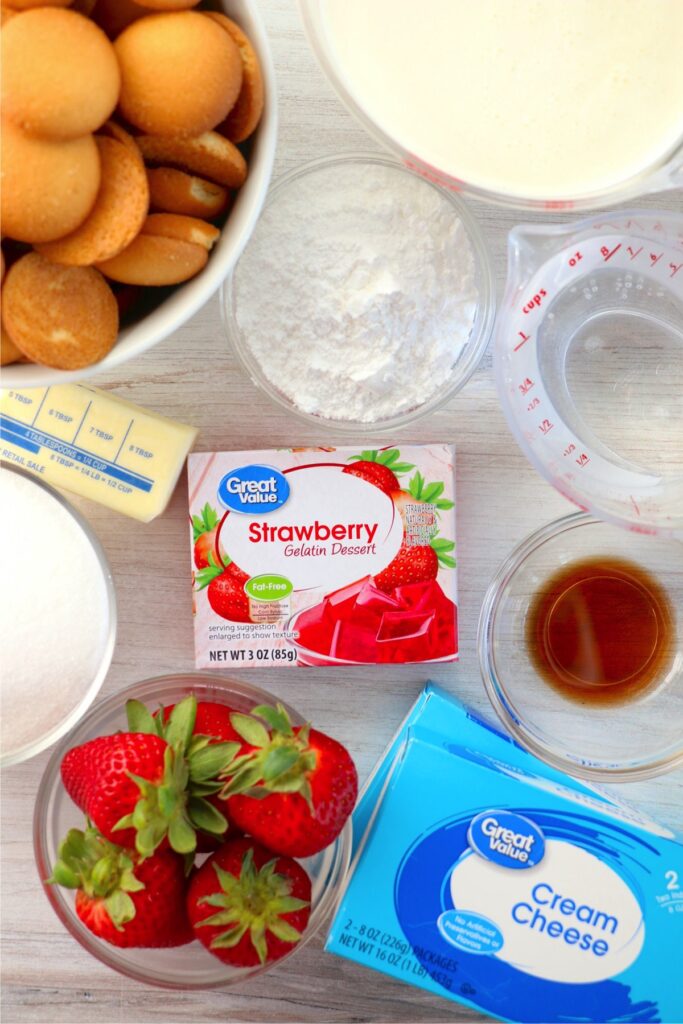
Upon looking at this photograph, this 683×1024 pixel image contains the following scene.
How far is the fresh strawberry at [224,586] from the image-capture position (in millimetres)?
865

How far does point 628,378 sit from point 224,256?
0.42 meters

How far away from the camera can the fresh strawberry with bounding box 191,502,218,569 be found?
859mm

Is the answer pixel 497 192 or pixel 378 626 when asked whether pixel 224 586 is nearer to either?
pixel 378 626

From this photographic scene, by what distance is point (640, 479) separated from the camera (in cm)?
89

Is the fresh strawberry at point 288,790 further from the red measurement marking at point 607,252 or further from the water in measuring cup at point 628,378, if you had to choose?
the red measurement marking at point 607,252

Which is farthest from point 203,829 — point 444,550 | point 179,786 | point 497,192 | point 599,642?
point 497,192

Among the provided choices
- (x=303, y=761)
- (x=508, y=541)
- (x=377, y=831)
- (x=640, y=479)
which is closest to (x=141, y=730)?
(x=303, y=761)

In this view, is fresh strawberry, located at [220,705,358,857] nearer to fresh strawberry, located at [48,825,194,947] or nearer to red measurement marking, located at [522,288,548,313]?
fresh strawberry, located at [48,825,194,947]

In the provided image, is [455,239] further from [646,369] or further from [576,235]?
[646,369]

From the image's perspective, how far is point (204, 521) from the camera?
2.82 ft

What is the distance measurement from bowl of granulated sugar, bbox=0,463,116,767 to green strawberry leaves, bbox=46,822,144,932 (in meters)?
0.16

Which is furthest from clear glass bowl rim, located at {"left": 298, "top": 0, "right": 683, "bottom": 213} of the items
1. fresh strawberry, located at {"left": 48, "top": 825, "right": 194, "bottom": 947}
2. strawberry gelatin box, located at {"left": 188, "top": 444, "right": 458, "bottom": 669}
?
fresh strawberry, located at {"left": 48, "top": 825, "right": 194, "bottom": 947}

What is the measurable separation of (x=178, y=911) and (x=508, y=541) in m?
0.43

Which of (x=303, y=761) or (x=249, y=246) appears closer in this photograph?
(x=303, y=761)
